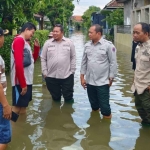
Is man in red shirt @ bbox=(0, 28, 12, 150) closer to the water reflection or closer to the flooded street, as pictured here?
the flooded street

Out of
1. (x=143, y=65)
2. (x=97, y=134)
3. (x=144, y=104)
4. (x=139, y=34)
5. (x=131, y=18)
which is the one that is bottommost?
(x=97, y=134)

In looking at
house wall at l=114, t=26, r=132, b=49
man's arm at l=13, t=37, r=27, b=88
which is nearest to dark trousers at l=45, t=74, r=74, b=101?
man's arm at l=13, t=37, r=27, b=88

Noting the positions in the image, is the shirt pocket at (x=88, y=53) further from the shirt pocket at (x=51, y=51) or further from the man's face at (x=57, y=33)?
the shirt pocket at (x=51, y=51)

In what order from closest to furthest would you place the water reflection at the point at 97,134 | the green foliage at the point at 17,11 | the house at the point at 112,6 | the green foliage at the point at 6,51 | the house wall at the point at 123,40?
the water reflection at the point at 97,134, the green foliage at the point at 6,51, the green foliage at the point at 17,11, the house wall at the point at 123,40, the house at the point at 112,6

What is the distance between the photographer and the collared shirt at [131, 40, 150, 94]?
17.7 ft

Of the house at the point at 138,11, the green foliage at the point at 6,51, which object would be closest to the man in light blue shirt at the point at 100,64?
the green foliage at the point at 6,51

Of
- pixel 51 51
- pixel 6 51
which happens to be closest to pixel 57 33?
pixel 51 51

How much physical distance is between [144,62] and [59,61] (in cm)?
213

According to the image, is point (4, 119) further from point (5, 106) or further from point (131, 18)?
point (131, 18)

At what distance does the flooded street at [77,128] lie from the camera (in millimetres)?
5137

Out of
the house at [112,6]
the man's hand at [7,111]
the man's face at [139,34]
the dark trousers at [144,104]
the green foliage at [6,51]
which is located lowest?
the dark trousers at [144,104]

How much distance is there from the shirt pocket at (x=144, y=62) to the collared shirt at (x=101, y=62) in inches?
26.7

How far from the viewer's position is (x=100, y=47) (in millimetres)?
6035

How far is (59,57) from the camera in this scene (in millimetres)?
7016
